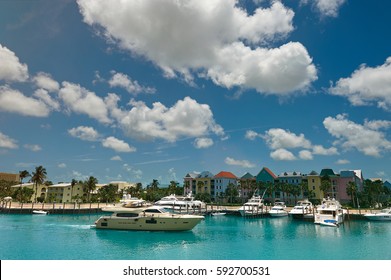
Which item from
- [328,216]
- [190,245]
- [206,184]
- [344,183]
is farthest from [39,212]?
[344,183]

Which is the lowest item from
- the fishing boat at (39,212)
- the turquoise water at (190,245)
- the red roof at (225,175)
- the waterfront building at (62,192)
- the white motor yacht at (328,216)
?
the turquoise water at (190,245)

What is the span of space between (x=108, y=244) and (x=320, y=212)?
141 ft

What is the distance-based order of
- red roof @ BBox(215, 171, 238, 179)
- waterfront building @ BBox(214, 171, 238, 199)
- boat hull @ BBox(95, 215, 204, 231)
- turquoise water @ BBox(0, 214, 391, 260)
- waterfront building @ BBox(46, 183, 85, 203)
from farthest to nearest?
1. red roof @ BBox(215, 171, 238, 179)
2. waterfront building @ BBox(214, 171, 238, 199)
3. waterfront building @ BBox(46, 183, 85, 203)
4. boat hull @ BBox(95, 215, 204, 231)
5. turquoise water @ BBox(0, 214, 391, 260)

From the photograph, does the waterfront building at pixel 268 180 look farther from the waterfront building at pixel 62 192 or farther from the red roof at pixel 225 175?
the waterfront building at pixel 62 192

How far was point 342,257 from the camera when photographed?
95.7 ft

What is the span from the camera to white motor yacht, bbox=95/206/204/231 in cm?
4222

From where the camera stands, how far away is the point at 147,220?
42.6 m

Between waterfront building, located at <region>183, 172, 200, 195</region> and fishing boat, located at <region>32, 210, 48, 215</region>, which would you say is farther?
waterfront building, located at <region>183, 172, 200, 195</region>

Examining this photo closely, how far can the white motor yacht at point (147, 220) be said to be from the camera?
42.2 m

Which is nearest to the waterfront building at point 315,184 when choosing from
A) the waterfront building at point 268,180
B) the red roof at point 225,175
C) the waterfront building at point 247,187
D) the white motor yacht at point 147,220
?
the waterfront building at point 268,180

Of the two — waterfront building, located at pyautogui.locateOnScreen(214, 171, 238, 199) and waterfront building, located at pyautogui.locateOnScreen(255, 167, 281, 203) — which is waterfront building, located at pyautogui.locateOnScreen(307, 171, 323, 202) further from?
waterfront building, located at pyautogui.locateOnScreen(214, 171, 238, 199)

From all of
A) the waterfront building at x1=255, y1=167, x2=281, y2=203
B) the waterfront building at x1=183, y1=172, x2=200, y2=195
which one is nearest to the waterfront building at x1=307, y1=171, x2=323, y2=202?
the waterfront building at x1=255, y1=167, x2=281, y2=203

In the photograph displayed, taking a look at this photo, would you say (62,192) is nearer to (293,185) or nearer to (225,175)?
(225,175)

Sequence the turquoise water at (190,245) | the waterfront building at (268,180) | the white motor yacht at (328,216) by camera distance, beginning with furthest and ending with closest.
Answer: the waterfront building at (268,180) → the white motor yacht at (328,216) → the turquoise water at (190,245)
